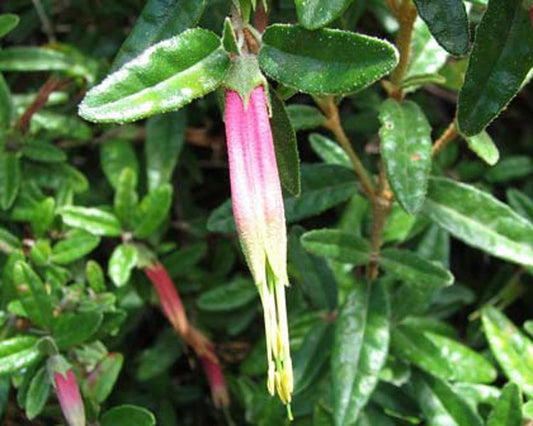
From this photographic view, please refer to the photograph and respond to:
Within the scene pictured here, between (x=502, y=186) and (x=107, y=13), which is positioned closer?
(x=107, y=13)

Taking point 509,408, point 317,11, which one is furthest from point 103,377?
point 317,11

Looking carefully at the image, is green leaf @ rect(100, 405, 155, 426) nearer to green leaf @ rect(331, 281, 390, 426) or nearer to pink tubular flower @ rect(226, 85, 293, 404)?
green leaf @ rect(331, 281, 390, 426)

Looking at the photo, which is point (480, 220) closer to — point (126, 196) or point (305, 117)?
point (305, 117)

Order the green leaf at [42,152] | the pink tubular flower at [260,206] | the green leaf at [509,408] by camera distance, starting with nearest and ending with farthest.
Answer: the pink tubular flower at [260,206], the green leaf at [509,408], the green leaf at [42,152]

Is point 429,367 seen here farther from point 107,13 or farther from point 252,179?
point 107,13

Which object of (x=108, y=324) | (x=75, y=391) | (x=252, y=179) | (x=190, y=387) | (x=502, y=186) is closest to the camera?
(x=252, y=179)

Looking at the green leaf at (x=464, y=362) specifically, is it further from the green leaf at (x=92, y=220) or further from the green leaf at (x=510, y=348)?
the green leaf at (x=92, y=220)

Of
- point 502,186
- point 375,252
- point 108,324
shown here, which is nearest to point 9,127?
point 108,324

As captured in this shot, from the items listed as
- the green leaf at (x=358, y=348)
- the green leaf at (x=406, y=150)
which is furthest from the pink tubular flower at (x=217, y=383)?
the green leaf at (x=406, y=150)
